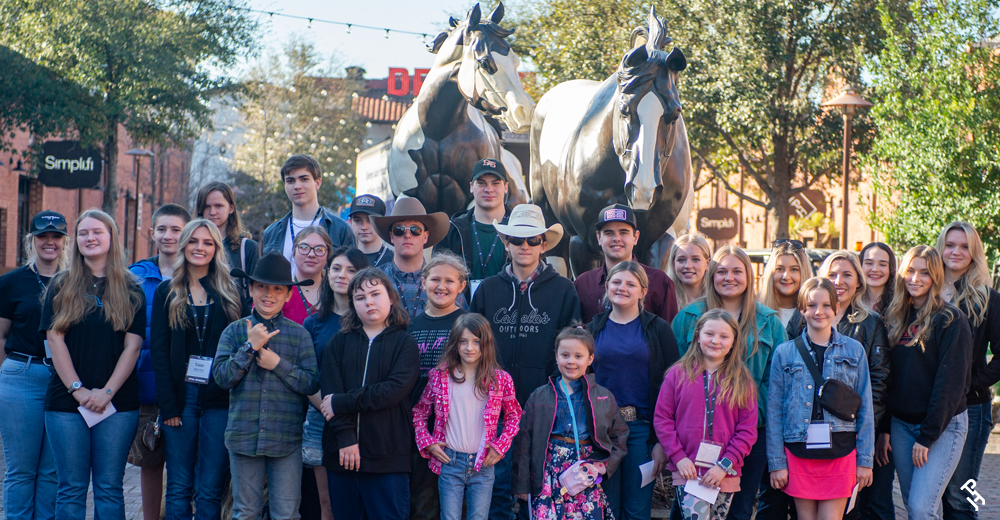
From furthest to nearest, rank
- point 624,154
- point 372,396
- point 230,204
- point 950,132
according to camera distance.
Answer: point 950,132
point 624,154
point 230,204
point 372,396

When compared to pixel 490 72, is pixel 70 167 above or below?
above

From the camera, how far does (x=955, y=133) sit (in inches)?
546

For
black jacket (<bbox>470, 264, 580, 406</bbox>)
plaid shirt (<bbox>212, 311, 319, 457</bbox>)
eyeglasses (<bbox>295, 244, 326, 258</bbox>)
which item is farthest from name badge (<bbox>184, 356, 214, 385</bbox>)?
black jacket (<bbox>470, 264, 580, 406</bbox>)

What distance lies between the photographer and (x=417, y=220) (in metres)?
5.26

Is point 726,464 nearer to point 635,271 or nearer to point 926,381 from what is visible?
point 635,271

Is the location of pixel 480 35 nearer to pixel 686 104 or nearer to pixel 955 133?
pixel 955 133

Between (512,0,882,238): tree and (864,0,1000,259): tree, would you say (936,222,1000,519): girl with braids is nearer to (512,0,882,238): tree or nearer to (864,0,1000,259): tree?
(864,0,1000,259): tree

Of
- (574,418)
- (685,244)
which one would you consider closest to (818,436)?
(574,418)

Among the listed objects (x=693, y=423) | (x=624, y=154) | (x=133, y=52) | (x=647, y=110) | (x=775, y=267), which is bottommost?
(x=693, y=423)

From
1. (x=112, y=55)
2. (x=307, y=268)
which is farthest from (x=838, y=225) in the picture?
(x=307, y=268)

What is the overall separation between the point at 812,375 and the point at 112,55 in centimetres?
1762

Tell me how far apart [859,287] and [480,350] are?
225 centimetres

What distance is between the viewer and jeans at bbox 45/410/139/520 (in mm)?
4590

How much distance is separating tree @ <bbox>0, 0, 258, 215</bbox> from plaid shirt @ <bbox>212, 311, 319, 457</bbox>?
15.7 metres
